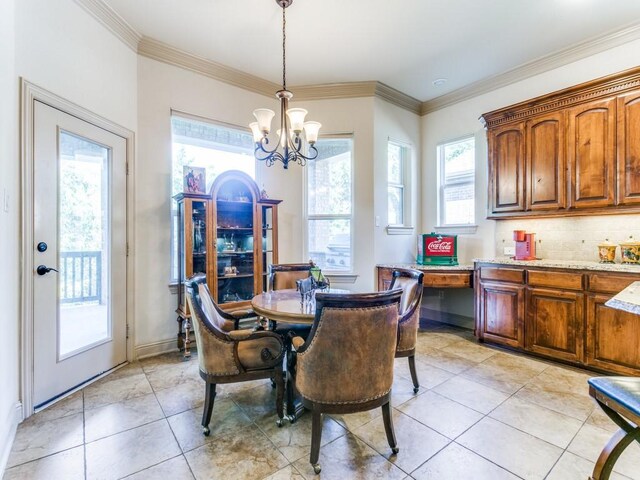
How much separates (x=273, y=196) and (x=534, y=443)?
3.38m

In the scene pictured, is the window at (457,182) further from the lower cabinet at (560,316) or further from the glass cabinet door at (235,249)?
the glass cabinet door at (235,249)

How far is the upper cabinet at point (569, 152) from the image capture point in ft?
9.17

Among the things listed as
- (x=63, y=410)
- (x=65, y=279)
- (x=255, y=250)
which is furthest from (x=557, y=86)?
(x=63, y=410)

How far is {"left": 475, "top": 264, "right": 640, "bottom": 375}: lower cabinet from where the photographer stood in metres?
2.60

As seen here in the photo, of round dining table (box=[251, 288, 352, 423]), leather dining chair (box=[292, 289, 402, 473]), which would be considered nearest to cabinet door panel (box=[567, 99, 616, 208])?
leather dining chair (box=[292, 289, 402, 473])

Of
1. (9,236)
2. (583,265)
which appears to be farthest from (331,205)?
(9,236)

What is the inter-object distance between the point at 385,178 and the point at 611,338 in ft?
9.31

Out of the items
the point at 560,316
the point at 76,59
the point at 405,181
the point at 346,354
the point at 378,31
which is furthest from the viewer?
the point at 405,181

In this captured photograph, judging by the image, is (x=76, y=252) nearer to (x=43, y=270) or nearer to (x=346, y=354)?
(x=43, y=270)

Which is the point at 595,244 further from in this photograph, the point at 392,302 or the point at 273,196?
the point at 273,196

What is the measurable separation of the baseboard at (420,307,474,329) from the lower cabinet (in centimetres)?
60

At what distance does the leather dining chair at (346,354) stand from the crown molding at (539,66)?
361 cm

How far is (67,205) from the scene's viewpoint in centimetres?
251

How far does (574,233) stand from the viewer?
3.36m
